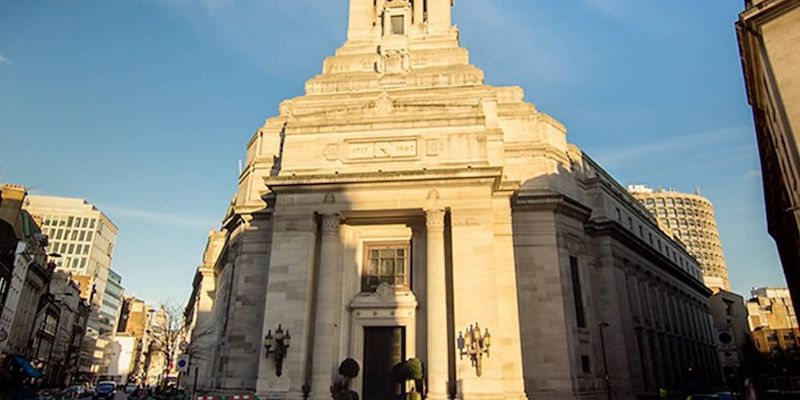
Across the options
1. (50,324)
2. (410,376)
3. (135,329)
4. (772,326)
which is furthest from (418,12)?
(135,329)

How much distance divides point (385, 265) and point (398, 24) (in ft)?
77.4

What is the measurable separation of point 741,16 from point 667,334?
34119 millimetres

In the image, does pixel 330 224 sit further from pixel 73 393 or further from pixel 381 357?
pixel 73 393

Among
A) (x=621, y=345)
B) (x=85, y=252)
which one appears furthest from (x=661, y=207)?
(x=85, y=252)

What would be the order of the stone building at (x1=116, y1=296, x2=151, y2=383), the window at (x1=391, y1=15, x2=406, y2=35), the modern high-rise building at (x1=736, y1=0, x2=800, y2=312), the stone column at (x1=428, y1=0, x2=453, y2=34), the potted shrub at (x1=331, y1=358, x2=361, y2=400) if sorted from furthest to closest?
the stone building at (x1=116, y1=296, x2=151, y2=383) → the window at (x1=391, y1=15, x2=406, y2=35) → the stone column at (x1=428, y1=0, x2=453, y2=34) → the potted shrub at (x1=331, y1=358, x2=361, y2=400) → the modern high-rise building at (x1=736, y1=0, x2=800, y2=312)

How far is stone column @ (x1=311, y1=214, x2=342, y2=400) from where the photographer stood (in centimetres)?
2408

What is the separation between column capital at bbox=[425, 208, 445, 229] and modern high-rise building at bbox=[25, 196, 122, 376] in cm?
9286

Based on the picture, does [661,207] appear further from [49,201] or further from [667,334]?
[49,201]

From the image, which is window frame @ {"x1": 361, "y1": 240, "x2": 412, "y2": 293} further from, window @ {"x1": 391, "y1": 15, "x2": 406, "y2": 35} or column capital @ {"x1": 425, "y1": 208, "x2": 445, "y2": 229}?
window @ {"x1": 391, "y1": 15, "x2": 406, "y2": 35}

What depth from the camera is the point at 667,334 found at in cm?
4378

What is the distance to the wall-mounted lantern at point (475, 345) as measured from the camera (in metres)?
22.9

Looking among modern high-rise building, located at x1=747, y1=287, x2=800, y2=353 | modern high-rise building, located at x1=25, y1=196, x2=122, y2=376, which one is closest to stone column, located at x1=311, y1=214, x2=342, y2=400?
modern high-rise building, located at x1=747, y1=287, x2=800, y2=353

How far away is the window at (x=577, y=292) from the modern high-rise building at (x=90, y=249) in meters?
94.0

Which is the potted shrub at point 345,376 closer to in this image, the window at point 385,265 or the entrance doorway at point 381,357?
the entrance doorway at point 381,357
